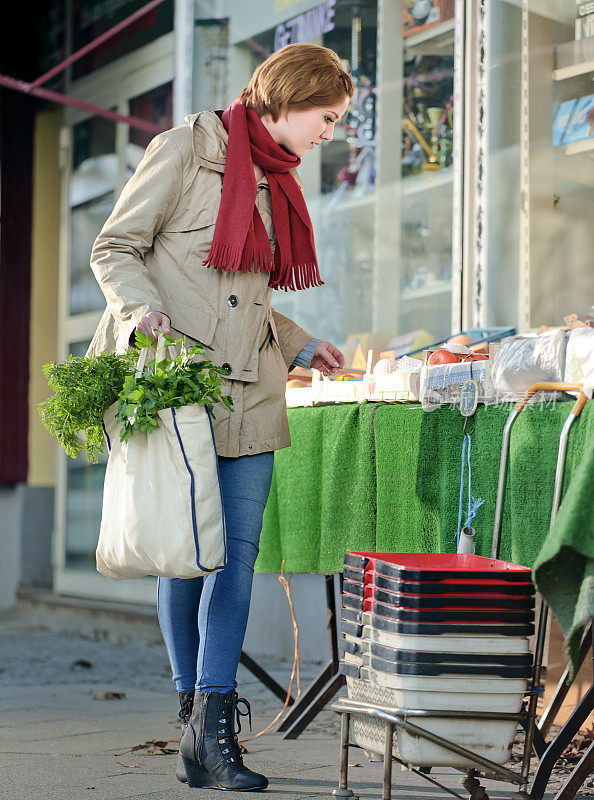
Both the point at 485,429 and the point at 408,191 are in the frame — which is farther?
→ the point at 408,191

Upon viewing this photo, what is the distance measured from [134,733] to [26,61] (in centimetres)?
559

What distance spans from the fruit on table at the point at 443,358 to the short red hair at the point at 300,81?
0.72 meters

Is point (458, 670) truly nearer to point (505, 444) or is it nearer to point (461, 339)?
point (505, 444)

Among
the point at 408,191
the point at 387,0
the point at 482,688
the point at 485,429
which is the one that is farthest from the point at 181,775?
the point at 387,0

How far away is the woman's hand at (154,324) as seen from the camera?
2613 millimetres

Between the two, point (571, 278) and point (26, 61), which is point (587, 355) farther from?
point (26, 61)

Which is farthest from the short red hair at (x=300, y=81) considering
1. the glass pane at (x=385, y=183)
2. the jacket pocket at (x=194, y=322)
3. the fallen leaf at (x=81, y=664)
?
the fallen leaf at (x=81, y=664)

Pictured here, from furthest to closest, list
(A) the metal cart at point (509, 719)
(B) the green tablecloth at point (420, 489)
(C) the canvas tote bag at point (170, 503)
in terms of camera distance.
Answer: (C) the canvas tote bag at point (170, 503), (A) the metal cart at point (509, 719), (B) the green tablecloth at point (420, 489)

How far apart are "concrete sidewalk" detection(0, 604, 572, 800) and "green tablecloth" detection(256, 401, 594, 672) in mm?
561

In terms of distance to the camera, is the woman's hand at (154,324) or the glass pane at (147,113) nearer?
the woman's hand at (154,324)

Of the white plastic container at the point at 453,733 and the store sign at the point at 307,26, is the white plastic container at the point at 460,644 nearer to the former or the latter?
the white plastic container at the point at 453,733

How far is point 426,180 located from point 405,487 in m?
2.26

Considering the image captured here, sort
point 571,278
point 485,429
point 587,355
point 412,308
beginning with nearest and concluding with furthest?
point 587,355 < point 485,429 < point 571,278 < point 412,308

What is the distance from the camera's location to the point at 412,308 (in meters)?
4.79
